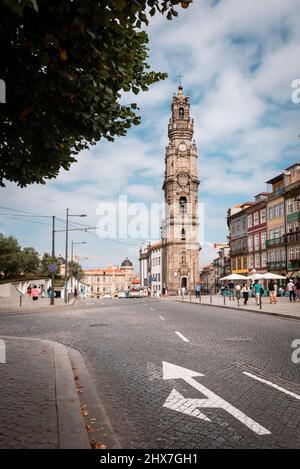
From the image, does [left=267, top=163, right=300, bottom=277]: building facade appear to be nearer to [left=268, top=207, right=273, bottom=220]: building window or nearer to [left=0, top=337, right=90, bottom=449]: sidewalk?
[left=268, top=207, right=273, bottom=220]: building window

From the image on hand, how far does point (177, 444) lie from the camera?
4.13 metres

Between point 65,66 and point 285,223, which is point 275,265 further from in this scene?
point 65,66

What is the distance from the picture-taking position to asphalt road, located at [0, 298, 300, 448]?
4.39m

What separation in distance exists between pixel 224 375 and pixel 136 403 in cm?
216

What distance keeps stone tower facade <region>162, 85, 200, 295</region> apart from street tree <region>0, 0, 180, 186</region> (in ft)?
268

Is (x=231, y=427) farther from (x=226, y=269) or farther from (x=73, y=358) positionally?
(x=226, y=269)

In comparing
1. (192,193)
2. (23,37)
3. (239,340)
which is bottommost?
(239,340)

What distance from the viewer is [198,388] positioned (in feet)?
20.5

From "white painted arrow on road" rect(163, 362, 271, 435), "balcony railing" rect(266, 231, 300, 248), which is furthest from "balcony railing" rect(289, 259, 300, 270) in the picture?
"white painted arrow on road" rect(163, 362, 271, 435)

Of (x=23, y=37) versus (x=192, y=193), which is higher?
(x=192, y=193)

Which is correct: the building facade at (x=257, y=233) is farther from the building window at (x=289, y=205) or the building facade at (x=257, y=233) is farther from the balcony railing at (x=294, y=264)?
the balcony railing at (x=294, y=264)

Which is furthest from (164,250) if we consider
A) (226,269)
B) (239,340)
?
(239,340)

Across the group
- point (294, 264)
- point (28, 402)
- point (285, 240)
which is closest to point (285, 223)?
point (285, 240)
